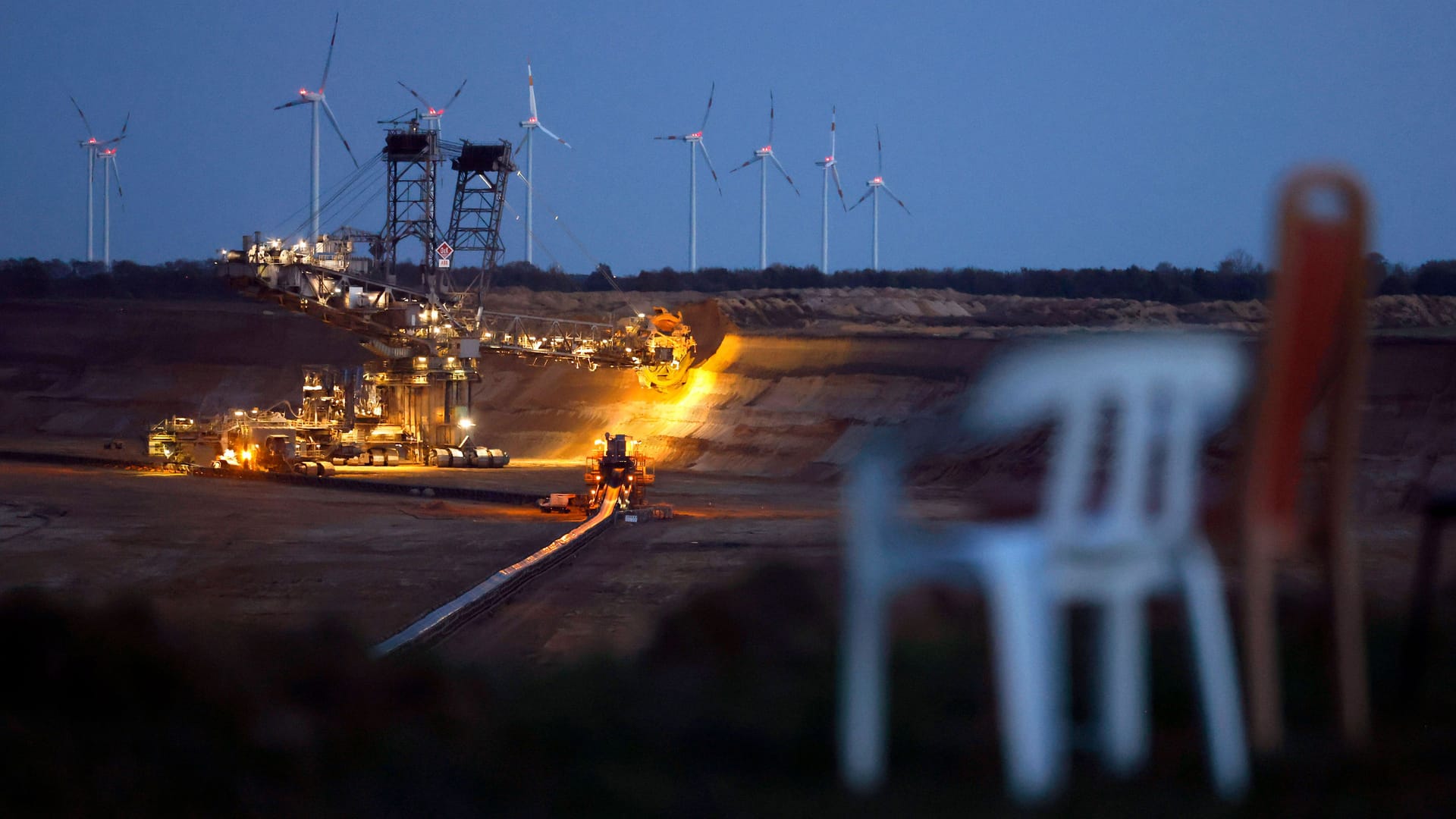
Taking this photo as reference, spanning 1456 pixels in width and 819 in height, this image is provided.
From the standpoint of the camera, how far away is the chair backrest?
4.34m

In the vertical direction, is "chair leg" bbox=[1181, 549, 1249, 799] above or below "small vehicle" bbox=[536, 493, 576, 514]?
above

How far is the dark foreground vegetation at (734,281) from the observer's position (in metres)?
108

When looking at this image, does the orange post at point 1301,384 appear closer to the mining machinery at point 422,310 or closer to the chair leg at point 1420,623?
the chair leg at point 1420,623

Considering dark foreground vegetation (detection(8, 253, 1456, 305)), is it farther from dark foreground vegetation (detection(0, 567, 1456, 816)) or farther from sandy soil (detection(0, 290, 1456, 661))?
dark foreground vegetation (detection(0, 567, 1456, 816))

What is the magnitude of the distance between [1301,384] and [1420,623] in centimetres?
222

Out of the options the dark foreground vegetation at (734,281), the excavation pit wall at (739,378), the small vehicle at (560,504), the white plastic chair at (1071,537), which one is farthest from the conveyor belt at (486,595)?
the dark foreground vegetation at (734,281)

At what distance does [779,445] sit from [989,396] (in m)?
51.7

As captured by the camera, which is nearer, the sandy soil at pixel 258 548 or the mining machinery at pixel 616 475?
the sandy soil at pixel 258 548

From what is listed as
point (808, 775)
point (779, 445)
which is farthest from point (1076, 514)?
point (779, 445)

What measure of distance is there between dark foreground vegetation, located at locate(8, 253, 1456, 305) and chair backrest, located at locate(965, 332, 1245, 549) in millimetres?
97957

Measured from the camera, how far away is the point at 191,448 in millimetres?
58281

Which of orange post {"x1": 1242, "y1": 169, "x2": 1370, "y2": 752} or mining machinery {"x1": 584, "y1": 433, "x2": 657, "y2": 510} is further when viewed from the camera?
mining machinery {"x1": 584, "y1": 433, "x2": 657, "y2": 510}

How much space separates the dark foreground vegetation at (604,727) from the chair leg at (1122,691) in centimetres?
10

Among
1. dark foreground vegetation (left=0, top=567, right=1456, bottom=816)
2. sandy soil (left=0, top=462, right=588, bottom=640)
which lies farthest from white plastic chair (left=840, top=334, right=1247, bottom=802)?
sandy soil (left=0, top=462, right=588, bottom=640)
